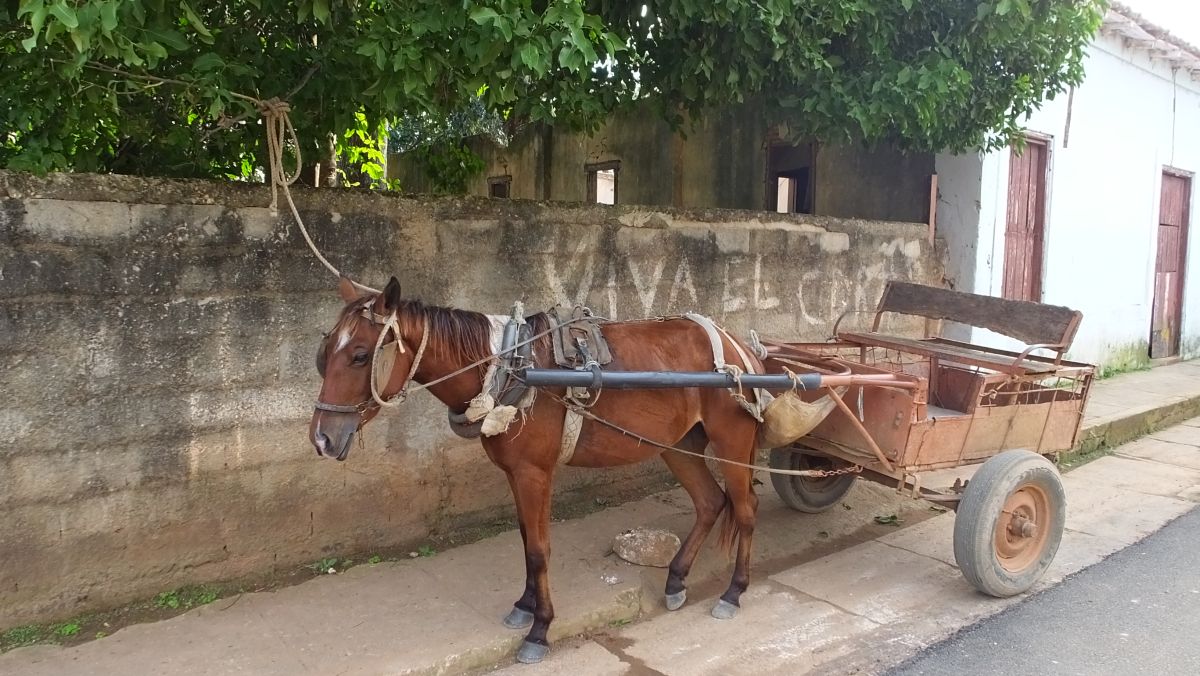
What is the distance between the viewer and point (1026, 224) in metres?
7.95

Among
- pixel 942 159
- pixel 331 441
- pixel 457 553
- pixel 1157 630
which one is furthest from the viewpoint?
pixel 942 159

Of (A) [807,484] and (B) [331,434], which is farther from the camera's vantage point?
(A) [807,484]

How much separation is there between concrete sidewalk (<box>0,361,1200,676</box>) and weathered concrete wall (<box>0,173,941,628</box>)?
29 cm

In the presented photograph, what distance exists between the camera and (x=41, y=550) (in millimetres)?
3232

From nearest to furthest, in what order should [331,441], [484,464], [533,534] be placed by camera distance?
[331,441] → [533,534] → [484,464]

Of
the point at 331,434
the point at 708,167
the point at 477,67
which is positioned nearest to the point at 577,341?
the point at 331,434

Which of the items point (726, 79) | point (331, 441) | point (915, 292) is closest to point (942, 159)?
point (915, 292)

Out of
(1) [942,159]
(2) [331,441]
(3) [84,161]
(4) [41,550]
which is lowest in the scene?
(4) [41,550]

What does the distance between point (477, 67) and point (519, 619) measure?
2388 mm

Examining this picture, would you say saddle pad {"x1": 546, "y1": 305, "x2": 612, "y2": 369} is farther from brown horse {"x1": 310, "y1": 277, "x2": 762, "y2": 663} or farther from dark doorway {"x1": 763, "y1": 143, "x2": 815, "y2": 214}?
dark doorway {"x1": 763, "y1": 143, "x2": 815, "y2": 214}

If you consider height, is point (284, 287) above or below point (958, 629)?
above

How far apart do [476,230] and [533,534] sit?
190cm

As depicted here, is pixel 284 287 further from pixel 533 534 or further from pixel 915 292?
pixel 915 292

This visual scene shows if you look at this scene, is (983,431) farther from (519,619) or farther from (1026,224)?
(1026,224)
